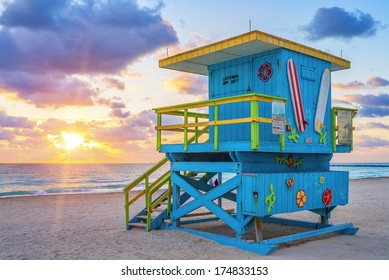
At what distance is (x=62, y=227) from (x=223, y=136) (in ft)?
19.2

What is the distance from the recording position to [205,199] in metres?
9.88

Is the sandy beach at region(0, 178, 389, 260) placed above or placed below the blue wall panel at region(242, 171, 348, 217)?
below

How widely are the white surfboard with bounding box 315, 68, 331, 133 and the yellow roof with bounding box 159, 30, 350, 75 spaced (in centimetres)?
46

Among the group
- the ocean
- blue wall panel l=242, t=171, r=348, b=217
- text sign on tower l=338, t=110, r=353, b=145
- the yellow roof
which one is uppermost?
the yellow roof

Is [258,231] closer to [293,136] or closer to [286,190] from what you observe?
[286,190]

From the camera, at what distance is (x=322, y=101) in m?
10.8

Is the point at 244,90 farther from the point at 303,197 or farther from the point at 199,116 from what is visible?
the point at 303,197

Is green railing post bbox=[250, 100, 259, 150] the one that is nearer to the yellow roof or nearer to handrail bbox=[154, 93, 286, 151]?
handrail bbox=[154, 93, 286, 151]

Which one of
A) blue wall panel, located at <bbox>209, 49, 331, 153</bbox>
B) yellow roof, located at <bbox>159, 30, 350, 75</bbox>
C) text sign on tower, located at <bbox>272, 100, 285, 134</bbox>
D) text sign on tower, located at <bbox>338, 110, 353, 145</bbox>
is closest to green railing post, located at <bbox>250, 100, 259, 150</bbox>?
text sign on tower, located at <bbox>272, 100, 285, 134</bbox>

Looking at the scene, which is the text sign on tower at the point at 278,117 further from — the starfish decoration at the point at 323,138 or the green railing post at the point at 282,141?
the starfish decoration at the point at 323,138

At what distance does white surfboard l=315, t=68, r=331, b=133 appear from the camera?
10562 millimetres

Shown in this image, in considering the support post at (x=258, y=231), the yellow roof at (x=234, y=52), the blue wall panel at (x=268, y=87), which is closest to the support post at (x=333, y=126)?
the blue wall panel at (x=268, y=87)

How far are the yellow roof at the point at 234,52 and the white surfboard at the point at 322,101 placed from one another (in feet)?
1.51
